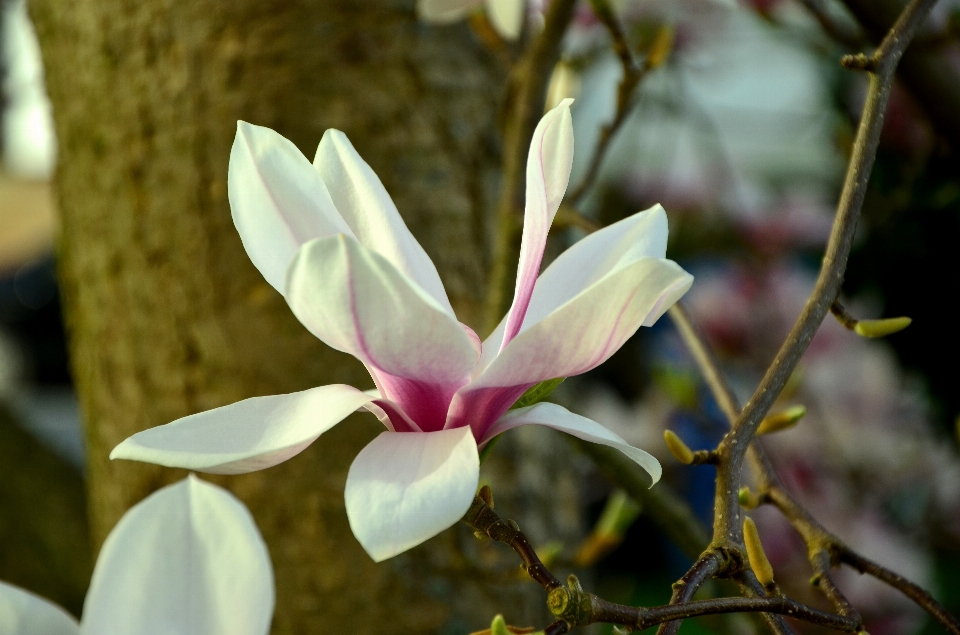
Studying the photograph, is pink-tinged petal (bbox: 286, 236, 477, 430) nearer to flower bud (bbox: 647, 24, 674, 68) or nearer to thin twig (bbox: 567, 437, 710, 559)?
thin twig (bbox: 567, 437, 710, 559)

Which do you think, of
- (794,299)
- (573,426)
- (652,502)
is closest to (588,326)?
(573,426)

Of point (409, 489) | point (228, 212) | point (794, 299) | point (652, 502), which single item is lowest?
point (794, 299)

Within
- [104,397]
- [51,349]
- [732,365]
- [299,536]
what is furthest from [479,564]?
[51,349]

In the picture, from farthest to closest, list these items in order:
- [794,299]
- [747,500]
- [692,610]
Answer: [794,299] → [747,500] → [692,610]

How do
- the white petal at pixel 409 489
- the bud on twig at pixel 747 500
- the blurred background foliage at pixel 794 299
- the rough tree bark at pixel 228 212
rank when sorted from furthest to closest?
the blurred background foliage at pixel 794 299
the rough tree bark at pixel 228 212
the bud on twig at pixel 747 500
the white petal at pixel 409 489

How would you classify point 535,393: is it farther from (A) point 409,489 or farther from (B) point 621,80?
(B) point 621,80

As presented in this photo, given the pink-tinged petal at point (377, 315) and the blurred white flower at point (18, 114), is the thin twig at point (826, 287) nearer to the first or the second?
the pink-tinged petal at point (377, 315)

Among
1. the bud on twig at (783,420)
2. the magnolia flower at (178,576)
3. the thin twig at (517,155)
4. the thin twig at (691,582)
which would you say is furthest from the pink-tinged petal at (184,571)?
the thin twig at (517,155)
